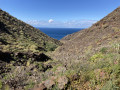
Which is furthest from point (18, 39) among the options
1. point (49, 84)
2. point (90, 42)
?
point (49, 84)

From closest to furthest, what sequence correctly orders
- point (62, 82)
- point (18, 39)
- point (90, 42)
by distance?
point (62, 82) → point (90, 42) → point (18, 39)

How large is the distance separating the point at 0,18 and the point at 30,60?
19.9 meters

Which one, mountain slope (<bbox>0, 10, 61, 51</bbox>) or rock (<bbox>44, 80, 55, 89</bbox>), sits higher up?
mountain slope (<bbox>0, 10, 61, 51</bbox>)

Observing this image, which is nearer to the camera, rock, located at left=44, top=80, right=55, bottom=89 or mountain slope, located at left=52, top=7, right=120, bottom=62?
rock, located at left=44, top=80, right=55, bottom=89

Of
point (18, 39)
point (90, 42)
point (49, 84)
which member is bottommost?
point (49, 84)

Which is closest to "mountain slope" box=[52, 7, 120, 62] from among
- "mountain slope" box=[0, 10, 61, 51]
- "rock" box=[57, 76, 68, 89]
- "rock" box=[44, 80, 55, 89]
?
"mountain slope" box=[0, 10, 61, 51]

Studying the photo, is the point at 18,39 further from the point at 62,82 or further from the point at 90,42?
the point at 62,82

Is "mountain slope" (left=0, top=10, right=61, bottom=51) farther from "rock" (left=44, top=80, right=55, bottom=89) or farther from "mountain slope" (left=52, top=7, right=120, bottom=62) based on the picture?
"rock" (left=44, top=80, right=55, bottom=89)

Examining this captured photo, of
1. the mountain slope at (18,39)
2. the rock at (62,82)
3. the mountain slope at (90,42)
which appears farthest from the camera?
the mountain slope at (18,39)

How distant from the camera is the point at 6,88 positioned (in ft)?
12.5

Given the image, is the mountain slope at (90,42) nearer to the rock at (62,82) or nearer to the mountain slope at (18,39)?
the mountain slope at (18,39)

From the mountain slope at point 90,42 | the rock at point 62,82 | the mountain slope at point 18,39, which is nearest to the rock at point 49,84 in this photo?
the rock at point 62,82

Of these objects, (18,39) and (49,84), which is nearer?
(49,84)

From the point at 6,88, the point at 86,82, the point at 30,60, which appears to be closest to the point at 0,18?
the point at 30,60
